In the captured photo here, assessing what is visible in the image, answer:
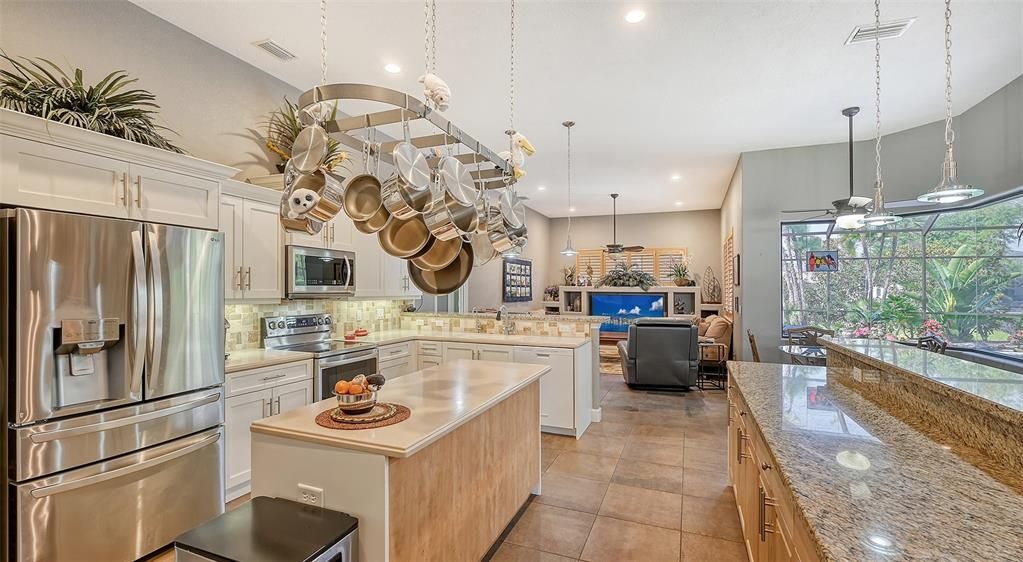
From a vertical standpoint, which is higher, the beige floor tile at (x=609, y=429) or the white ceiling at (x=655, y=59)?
the white ceiling at (x=655, y=59)

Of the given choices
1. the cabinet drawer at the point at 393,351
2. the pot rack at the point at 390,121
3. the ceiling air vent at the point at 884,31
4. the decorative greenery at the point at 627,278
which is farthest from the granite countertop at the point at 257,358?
the decorative greenery at the point at 627,278

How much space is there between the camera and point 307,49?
127 inches

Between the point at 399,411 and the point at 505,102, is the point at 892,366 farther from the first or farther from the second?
the point at 505,102

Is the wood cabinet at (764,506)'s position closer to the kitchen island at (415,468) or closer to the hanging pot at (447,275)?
the kitchen island at (415,468)

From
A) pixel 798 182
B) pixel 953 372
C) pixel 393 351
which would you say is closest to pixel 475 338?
pixel 393 351

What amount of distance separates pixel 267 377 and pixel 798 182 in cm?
594

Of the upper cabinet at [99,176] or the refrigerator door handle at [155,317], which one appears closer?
the upper cabinet at [99,176]

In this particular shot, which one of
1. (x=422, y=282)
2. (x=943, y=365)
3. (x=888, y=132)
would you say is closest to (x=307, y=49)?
(x=422, y=282)

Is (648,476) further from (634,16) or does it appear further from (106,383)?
(106,383)

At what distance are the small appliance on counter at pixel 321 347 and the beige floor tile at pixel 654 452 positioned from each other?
2.38 metres

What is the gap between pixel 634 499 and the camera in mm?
2953

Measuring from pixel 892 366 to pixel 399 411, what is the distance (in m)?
2.14

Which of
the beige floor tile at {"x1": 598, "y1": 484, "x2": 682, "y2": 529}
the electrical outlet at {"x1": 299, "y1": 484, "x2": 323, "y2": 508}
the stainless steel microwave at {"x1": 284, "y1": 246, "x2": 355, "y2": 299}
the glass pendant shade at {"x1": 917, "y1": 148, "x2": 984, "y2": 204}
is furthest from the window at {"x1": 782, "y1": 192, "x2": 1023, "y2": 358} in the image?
the electrical outlet at {"x1": 299, "y1": 484, "x2": 323, "y2": 508}

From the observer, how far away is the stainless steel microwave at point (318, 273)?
11.5ft
